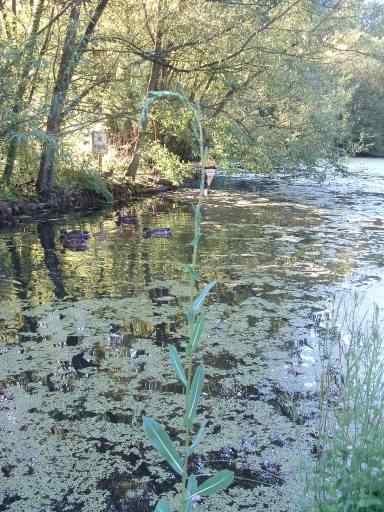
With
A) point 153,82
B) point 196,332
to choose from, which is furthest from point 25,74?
point 196,332

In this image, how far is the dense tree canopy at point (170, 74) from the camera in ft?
27.2

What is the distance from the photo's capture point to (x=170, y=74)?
41.3 feet

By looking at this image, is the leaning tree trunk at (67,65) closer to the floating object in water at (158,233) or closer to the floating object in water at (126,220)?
the floating object in water at (126,220)

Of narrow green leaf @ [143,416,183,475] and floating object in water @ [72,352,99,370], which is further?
floating object in water @ [72,352,99,370]

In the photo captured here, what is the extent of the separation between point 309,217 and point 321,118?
10.5 ft

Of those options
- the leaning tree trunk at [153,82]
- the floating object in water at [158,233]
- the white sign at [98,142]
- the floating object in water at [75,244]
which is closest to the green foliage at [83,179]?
the white sign at [98,142]

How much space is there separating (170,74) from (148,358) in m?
10.2

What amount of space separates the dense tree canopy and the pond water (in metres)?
2.03

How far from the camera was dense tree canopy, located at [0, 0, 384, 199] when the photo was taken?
327 inches

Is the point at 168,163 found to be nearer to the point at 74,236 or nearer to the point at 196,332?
the point at 74,236

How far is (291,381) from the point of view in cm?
325

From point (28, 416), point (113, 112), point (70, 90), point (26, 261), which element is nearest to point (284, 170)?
point (113, 112)

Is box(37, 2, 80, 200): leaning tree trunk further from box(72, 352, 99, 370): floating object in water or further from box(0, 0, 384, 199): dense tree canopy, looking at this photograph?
box(72, 352, 99, 370): floating object in water

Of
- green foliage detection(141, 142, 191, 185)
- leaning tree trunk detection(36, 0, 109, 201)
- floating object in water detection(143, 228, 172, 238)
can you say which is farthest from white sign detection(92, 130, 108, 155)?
floating object in water detection(143, 228, 172, 238)
